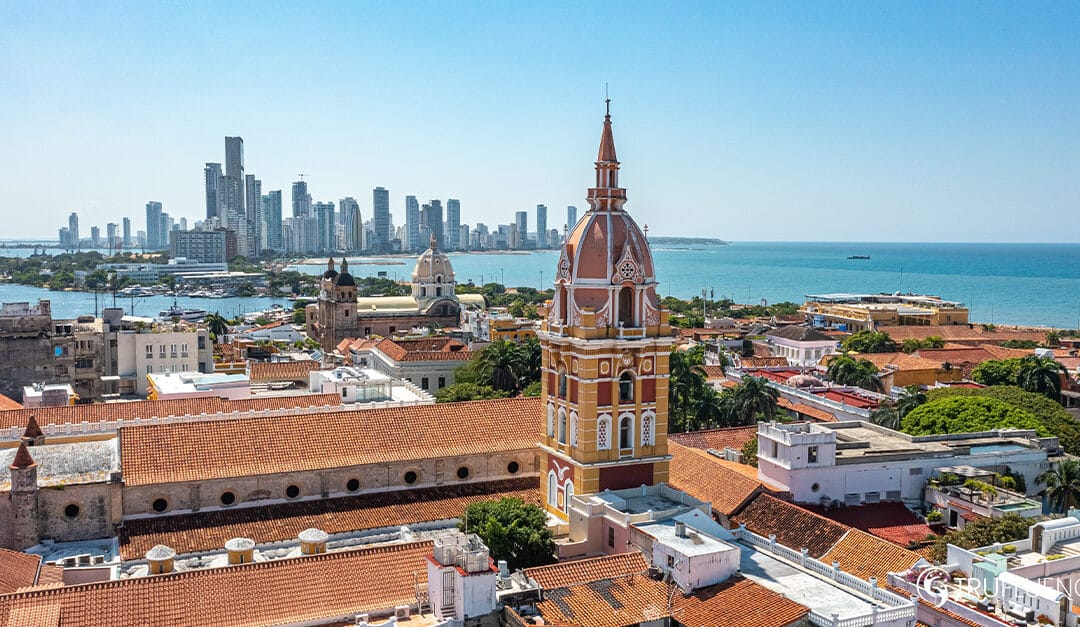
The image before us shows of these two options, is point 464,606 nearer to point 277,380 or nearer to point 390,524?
point 390,524

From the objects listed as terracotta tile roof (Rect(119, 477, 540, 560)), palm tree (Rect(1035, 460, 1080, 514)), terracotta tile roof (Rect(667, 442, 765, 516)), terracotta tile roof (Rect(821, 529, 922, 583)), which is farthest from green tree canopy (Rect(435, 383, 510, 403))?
palm tree (Rect(1035, 460, 1080, 514))

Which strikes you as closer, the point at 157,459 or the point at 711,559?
the point at 711,559

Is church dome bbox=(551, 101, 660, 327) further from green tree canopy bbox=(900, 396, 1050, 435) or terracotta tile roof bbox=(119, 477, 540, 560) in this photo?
green tree canopy bbox=(900, 396, 1050, 435)

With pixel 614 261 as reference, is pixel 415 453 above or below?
below

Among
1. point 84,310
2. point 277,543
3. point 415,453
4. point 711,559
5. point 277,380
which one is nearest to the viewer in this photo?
point 711,559

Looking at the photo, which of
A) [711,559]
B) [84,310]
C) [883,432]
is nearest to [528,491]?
[711,559]

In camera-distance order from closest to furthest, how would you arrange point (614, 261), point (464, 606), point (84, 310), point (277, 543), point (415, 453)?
point (464, 606)
point (277, 543)
point (614, 261)
point (415, 453)
point (84, 310)
